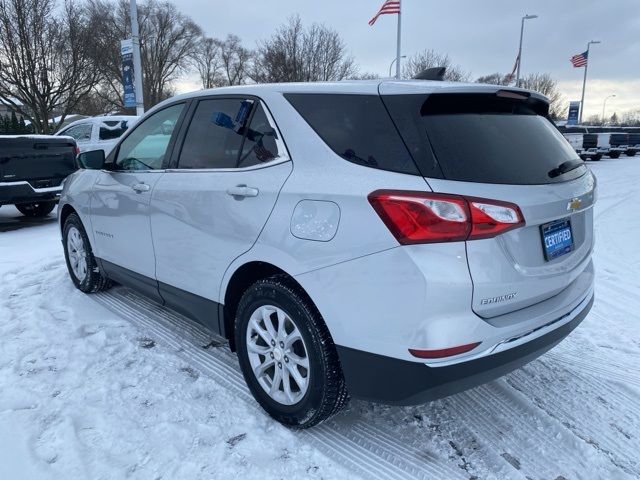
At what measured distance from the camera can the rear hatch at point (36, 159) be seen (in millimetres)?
7789

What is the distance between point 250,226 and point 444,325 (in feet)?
3.71

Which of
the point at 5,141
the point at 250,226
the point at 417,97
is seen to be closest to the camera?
the point at 417,97

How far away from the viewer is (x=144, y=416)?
2695 millimetres

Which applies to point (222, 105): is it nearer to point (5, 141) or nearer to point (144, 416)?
point (144, 416)

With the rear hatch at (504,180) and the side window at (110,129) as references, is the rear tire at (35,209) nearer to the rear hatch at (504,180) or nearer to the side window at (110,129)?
the side window at (110,129)

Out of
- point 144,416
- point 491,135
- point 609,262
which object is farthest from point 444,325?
point 609,262

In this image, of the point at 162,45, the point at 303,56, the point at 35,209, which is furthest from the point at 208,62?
the point at 35,209

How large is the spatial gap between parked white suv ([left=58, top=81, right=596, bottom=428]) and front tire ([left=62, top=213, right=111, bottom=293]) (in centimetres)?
180

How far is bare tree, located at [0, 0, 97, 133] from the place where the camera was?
18.8m

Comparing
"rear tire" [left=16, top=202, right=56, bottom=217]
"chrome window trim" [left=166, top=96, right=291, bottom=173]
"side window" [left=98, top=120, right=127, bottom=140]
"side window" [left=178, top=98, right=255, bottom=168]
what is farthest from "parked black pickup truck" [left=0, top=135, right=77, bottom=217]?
"chrome window trim" [left=166, top=96, right=291, bottom=173]

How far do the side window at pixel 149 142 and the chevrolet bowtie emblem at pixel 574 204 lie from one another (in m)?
2.50

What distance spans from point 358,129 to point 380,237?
1.84 feet

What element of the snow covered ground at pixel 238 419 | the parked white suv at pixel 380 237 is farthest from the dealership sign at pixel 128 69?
the parked white suv at pixel 380 237

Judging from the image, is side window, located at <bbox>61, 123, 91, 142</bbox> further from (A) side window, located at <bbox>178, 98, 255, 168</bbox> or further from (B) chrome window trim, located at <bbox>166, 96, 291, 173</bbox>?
(B) chrome window trim, located at <bbox>166, 96, 291, 173</bbox>
